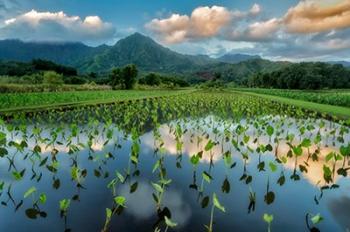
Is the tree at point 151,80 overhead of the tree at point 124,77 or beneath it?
beneath

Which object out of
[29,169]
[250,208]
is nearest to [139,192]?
[250,208]

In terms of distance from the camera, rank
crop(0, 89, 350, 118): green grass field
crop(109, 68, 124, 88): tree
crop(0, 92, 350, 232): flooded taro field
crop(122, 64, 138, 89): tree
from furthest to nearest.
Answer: crop(109, 68, 124, 88): tree, crop(122, 64, 138, 89): tree, crop(0, 89, 350, 118): green grass field, crop(0, 92, 350, 232): flooded taro field

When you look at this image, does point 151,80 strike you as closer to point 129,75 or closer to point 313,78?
point 129,75

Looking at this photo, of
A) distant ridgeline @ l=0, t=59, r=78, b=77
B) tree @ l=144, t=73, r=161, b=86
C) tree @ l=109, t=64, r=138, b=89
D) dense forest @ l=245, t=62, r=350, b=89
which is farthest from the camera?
tree @ l=144, t=73, r=161, b=86

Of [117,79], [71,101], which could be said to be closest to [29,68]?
[117,79]

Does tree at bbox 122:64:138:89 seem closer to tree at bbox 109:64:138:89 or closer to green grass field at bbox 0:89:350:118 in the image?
tree at bbox 109:64:138:89

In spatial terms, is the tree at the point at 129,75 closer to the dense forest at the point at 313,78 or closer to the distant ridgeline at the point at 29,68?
the distant ridgeline at the point at 29,68

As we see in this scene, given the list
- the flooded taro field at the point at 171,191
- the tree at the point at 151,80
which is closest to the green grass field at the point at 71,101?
the flooded taro field at the point at 171,191

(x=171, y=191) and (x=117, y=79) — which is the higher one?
(x=171, y=191)

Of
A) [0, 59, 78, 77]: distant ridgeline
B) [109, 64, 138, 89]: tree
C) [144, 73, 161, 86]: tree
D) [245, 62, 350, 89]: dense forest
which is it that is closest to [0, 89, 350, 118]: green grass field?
[109, 64, 138, 89]: tree

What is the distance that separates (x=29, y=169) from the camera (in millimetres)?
7965

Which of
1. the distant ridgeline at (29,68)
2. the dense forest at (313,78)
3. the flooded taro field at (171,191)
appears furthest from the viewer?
the dense forest at (313,78)

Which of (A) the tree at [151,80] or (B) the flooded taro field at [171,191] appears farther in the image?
(A) the tree at [151,80]

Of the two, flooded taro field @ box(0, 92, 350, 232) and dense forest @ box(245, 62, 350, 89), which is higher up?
flooded taro field @ box(0, 92, 350, 232)
